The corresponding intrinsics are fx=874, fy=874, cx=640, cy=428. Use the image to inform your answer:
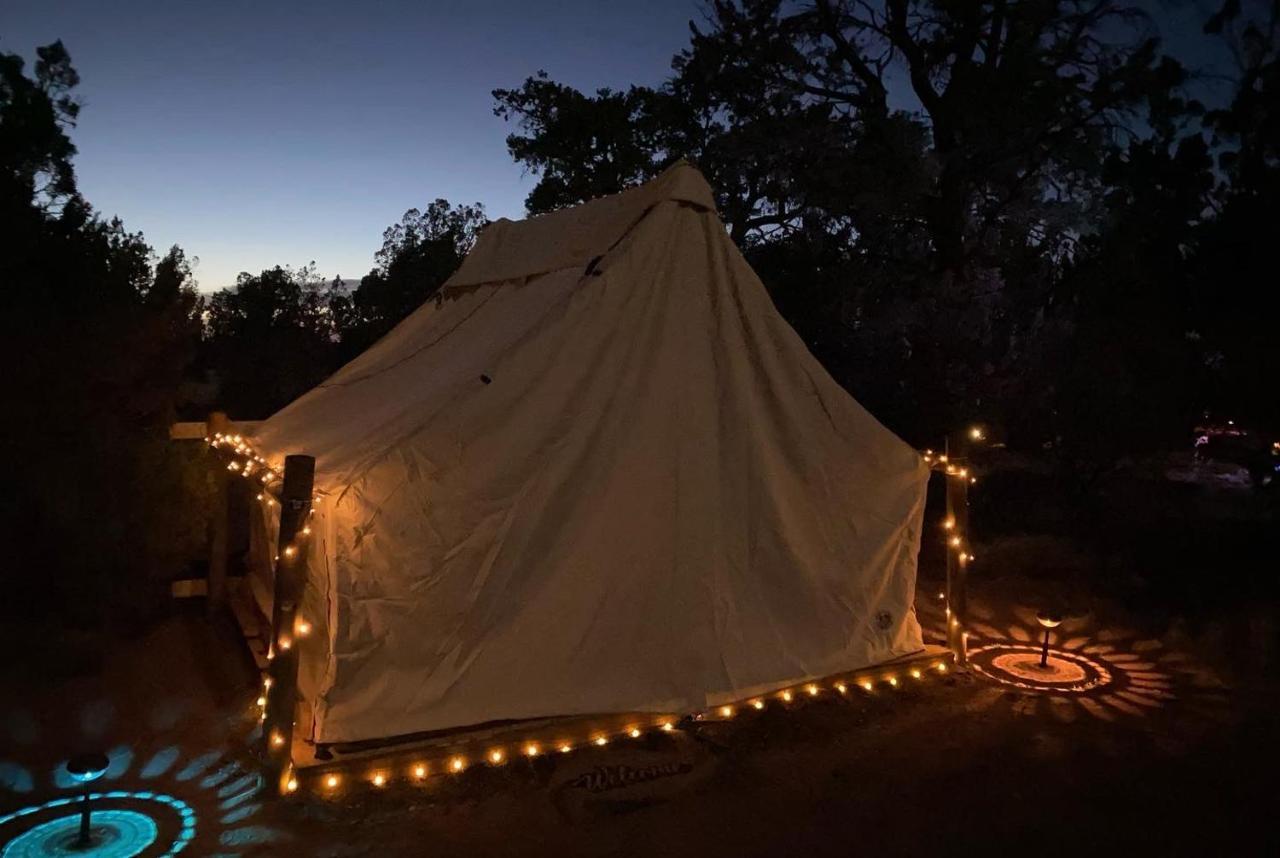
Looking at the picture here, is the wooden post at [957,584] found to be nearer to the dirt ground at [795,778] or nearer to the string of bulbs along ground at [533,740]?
the string of bulbs along ground at [533,740]

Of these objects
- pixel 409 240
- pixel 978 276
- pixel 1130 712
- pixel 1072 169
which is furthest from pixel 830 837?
pixel 409 240

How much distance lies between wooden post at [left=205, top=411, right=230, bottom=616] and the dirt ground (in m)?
0.87

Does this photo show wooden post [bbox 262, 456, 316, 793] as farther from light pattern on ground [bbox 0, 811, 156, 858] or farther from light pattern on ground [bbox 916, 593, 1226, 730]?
light pattern on ground [bbox 916, 593, 1226, 730]

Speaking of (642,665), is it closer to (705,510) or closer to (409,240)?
(705,510)

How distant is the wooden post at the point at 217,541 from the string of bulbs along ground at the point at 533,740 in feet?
0.79

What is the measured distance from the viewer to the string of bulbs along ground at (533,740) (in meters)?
3.88

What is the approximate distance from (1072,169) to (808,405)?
24.9 feet

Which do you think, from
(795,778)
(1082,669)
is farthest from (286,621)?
(1082,669)

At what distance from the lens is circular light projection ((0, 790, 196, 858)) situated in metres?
3.43

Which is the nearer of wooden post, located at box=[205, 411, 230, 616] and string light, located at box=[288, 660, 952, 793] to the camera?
string light, located at box=[288, 660, 952, 793]

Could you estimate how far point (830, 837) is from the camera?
146 inches

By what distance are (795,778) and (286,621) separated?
2506mm

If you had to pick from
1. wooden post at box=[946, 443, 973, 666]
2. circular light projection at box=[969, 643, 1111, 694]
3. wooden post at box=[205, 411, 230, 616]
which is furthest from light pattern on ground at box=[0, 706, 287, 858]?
circular light projection at box=[969, 643, 1111, 694]

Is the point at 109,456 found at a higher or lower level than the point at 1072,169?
lower
